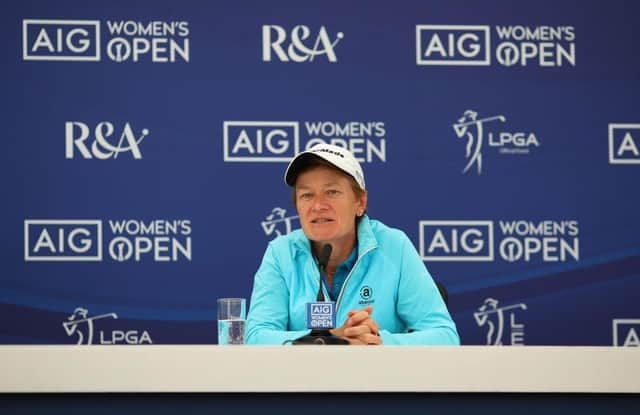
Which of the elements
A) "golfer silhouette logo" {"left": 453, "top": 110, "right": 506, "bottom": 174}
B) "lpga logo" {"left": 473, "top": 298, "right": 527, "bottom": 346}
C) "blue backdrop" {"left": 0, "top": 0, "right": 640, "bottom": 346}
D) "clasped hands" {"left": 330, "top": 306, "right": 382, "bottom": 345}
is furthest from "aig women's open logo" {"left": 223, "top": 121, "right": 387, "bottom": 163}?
"clasped hands" {"left": 330, "top": 306, "right": 382, "bottom": 345}

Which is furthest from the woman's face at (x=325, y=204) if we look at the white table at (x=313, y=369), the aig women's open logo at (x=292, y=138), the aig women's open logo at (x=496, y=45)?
the aig women's open logo at (x=496, y=45)

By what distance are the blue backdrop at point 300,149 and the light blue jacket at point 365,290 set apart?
1.21m

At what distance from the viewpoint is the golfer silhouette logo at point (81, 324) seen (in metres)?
3.67

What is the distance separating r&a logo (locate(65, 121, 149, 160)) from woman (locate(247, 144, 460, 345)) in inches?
52.2

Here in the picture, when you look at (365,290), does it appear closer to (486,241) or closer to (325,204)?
(325,204)

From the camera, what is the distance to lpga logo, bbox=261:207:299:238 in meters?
3.77

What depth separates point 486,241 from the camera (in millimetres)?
3836

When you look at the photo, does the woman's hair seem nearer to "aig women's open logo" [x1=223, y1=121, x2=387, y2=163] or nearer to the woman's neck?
the woman's neck

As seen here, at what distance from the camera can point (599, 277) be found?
385cm

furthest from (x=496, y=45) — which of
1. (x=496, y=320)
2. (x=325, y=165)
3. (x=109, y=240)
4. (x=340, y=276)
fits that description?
(x=109, y=240)

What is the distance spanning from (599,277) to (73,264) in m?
2.27

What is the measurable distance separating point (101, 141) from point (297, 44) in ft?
3.09

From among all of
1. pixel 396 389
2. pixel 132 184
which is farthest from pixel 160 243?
pixel 396 389

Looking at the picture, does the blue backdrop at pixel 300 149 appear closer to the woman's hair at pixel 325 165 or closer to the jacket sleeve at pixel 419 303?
the woman's hair at pixel 325 165
